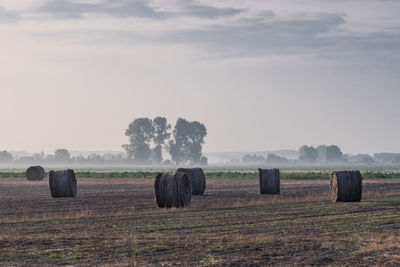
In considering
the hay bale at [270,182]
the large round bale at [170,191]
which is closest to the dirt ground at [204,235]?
the large round bale at [170,191]

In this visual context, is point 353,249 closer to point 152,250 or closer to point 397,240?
point 397,240

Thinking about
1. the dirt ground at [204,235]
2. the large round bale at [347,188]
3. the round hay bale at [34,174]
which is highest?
the round hay bale at [34,174]

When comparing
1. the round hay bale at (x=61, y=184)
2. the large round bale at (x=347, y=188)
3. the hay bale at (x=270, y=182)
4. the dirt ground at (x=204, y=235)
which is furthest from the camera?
the hay bale at (x=270, y=182)

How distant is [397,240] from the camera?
1722cm

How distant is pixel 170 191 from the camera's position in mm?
27781

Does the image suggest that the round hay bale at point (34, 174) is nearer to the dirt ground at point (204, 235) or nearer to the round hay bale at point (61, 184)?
the round hay bale at point (61, 184)

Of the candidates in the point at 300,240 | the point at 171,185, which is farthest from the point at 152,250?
the point at 171,185

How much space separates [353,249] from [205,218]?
799 centimetres

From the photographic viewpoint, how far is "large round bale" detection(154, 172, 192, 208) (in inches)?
1092

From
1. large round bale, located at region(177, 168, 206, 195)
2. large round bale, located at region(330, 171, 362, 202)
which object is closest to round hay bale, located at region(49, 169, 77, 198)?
large round bale, located at region(177, 168, 206, 195)

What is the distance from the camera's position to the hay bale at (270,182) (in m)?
38.0

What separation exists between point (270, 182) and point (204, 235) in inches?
792

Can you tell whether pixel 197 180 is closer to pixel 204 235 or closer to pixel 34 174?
pixel 204 235

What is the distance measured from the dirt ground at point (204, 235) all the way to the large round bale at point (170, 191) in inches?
20.1
